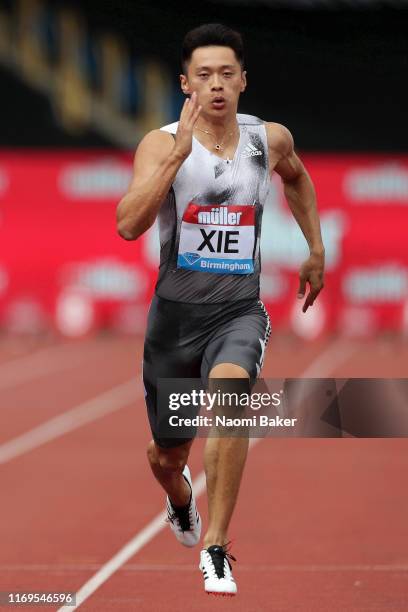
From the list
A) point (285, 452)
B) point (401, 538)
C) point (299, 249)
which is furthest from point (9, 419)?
point (299, 249)

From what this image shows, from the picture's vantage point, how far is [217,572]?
21.3 ft

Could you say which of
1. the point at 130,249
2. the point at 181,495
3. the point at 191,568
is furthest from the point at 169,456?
the point at 130,249

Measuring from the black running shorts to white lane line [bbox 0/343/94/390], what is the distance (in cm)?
1117

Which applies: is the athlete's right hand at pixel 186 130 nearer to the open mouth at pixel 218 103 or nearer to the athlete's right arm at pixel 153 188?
the athlete's right arm at pixel 153 188

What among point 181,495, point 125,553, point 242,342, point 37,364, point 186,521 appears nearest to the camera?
point 242,342

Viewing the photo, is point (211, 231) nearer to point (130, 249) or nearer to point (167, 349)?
point (167, 349)

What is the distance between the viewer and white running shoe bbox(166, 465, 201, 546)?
8031 millimetres

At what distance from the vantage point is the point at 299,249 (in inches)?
867

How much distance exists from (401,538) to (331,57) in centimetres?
1681

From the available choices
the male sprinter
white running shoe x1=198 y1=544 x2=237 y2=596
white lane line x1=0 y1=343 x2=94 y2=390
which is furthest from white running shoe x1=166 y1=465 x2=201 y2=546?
white lane line x1=0 y1=343 x2=94 y2=390

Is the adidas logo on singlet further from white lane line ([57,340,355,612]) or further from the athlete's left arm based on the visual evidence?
white lane line ([57,340,355,612])

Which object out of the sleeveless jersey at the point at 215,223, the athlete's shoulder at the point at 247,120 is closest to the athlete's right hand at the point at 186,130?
the sleeveless jersey at the point at 215,223

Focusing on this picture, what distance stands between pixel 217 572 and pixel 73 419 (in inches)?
348

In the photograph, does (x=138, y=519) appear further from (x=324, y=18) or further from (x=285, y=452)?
(x=324, y=18)
